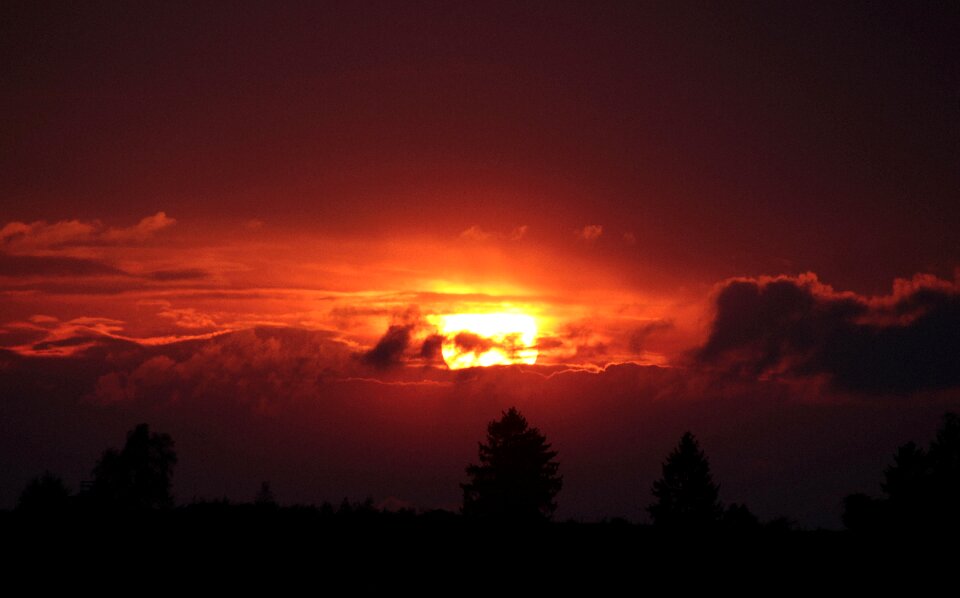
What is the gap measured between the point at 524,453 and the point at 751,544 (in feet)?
157

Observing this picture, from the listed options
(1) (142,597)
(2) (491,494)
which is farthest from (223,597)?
(2) (491,494)

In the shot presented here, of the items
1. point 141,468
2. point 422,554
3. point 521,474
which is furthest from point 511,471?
point 422,554

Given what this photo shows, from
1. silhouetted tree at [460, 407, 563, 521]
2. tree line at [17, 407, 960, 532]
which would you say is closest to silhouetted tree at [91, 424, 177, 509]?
tree line at [17, 407, 960, 532]

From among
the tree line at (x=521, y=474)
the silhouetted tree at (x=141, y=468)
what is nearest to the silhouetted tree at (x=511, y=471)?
the tree line at (x=521, y=474)

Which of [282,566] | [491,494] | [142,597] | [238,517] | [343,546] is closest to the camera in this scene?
[142,597]

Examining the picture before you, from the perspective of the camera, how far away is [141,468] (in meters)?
58.7

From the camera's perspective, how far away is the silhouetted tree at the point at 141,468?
57969 mm

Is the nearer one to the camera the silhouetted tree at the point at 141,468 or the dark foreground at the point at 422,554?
the dark foreground at the point at 422,554

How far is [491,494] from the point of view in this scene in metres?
68.2

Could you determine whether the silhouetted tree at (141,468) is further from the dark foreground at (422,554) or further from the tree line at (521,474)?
the dark foreground at (422,554)

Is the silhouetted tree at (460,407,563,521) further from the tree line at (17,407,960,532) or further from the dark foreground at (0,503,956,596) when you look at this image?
the dark foreground at (0,503,956,596)

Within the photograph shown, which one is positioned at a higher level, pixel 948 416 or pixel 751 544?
pixel 948 416

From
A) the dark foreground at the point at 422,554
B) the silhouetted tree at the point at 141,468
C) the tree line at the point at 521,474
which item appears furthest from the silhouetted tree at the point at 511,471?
the dark foreground at the point at 422,554

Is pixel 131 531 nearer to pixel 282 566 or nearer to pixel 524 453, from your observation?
pixel 282 566
